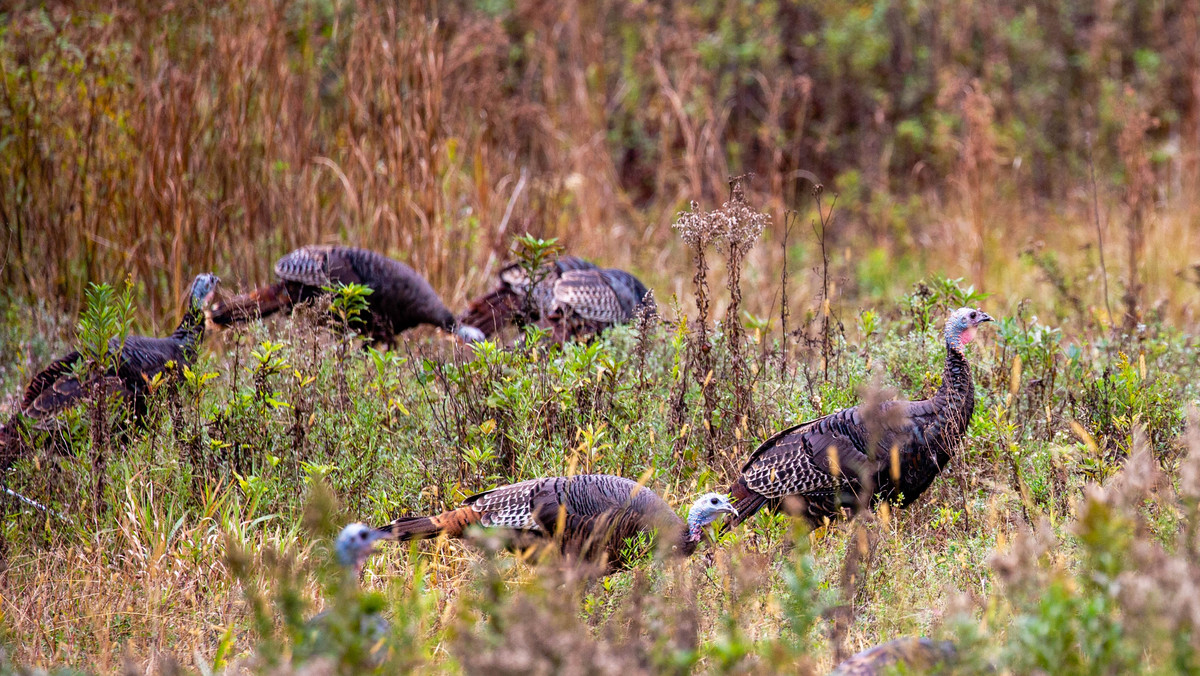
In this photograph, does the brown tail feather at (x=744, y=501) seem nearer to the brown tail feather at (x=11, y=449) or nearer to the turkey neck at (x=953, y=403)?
the turkey neck at (x=953, y=403)

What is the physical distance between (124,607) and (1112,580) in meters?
2.97

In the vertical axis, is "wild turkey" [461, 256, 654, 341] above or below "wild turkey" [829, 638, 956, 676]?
below

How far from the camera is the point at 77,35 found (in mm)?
6906

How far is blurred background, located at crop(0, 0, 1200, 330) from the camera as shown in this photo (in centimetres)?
654

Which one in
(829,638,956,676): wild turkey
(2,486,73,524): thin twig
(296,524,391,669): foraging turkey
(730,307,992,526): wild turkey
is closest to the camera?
(296,524,391,669): foraging turkey

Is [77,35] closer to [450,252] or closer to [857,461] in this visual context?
[450,252]

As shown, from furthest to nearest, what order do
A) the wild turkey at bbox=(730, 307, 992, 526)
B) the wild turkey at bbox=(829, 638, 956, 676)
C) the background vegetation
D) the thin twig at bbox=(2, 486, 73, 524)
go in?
the thin twig at bbox=(2, 486, 73, 524) → the wild turkey at bbox=(730, 307, 992, 526) → the background vegetation → the wild turkey at bbox=(829, 638, 956, 676)

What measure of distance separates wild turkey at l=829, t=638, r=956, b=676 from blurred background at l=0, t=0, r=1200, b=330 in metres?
2.26

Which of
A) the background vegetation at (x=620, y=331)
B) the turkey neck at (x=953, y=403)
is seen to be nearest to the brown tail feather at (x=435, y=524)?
the background vegetation at (x=620, y=331)

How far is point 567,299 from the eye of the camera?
6.28 m

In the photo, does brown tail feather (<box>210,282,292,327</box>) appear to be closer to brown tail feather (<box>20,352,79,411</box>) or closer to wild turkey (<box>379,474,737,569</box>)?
brown tail feather (<box>20,352,79,411</box>)

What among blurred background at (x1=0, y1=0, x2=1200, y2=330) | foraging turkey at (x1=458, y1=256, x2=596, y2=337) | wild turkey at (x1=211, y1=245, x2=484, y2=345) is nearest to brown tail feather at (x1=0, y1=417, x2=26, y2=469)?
wild turkey at (x1=211, y1=245, x2=484, y2=345)

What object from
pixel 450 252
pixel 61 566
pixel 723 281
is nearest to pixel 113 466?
pixel 61 566

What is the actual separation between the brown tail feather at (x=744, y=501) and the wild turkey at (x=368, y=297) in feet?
7.05
